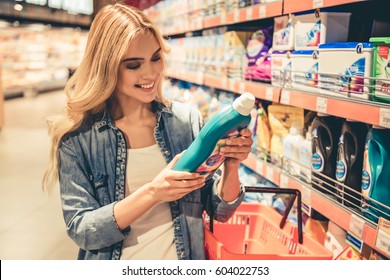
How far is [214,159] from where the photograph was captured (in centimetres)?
114

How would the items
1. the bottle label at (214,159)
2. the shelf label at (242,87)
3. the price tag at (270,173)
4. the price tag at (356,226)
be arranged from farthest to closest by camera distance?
1. the shelf label at (242,87)
2. the price tag at (270,173)
3. the price tag at (356,226)
4. the bottle label at (214,159)

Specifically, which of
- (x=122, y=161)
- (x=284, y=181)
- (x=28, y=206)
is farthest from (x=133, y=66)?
(x=28, y=206)

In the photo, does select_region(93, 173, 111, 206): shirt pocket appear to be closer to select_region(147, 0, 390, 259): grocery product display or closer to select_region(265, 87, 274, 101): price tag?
select_region(147, 0, 390, 259): grocery product display

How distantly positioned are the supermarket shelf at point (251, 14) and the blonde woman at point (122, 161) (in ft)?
2.59

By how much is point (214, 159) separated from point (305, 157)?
2.69 ft

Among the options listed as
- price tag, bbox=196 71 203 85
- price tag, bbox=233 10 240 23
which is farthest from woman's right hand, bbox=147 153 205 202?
price tag, bbox=196 71 203 85

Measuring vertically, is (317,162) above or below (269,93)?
below

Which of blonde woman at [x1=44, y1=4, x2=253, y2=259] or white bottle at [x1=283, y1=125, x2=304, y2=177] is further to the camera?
white bottle at [x1=283, y1=125, x2=304, y2=177]

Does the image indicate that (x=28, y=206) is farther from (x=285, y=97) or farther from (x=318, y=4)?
(x=318, y=4)

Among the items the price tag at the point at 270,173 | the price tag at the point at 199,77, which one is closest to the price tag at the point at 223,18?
the price tag at the point at 199,77

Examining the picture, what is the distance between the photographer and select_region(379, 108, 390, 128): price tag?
4.02 ft

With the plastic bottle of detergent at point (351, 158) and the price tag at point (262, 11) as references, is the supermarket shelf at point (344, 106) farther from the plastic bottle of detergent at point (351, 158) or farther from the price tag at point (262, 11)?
the price tag at point (262, 11)

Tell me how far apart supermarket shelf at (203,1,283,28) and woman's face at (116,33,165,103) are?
2.73 ft

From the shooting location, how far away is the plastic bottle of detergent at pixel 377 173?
4.44 ft
